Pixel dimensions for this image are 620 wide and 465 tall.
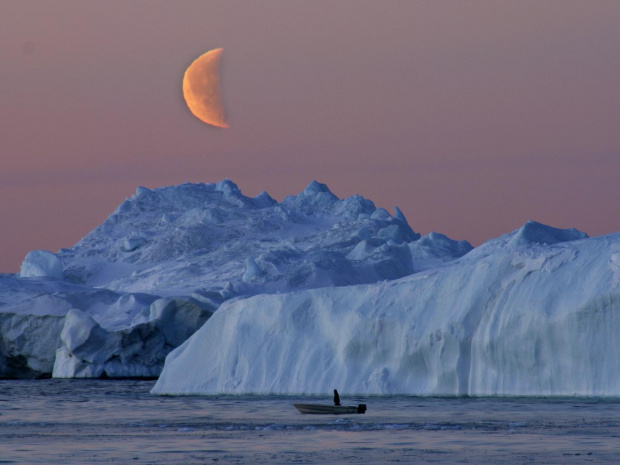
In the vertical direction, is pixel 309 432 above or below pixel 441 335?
below

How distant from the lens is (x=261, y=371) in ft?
99.0

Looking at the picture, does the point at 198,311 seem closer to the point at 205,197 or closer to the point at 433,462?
the point at 433,462

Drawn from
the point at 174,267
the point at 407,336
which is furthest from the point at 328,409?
the point at 174,267

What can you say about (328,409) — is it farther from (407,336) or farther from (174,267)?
(174,267)

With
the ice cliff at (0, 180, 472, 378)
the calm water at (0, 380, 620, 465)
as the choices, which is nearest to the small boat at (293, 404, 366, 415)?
the calm water at (0, 380, 620, 465)

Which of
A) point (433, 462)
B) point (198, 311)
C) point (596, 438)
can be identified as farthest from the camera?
point (198, 311)

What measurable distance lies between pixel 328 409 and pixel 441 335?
396 cm

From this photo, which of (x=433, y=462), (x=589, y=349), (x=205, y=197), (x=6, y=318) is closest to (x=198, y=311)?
(x=6, y=318)

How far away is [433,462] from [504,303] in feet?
37.9

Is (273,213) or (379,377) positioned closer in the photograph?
(379,377)

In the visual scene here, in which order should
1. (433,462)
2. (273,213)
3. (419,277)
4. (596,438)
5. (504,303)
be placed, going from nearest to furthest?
1. (433,462)
2. (596,438)
3. (504,303)
4. (419,277)
5. (273,213)

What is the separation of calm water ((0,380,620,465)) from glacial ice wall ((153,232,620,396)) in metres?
0.59

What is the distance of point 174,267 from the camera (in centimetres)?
7931

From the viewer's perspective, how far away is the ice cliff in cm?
4981
